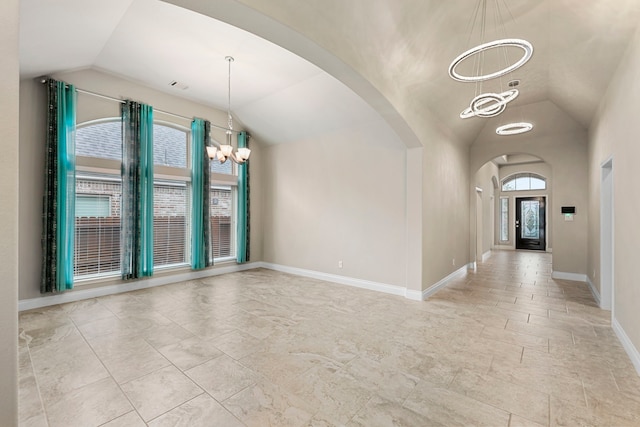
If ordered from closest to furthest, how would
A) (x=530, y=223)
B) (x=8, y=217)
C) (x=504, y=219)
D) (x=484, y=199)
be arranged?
(x=8, y=217)
(x=484, y=199)
(x=530, y=223)
(x=504, y=219)

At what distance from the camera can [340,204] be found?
607cm

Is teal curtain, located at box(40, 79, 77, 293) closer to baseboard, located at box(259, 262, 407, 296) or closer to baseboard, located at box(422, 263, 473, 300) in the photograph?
baseboard, located at box(259, 262, 407, 296)

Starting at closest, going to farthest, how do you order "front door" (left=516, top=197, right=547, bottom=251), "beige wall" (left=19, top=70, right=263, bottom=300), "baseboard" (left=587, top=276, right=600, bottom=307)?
"beige wall" (left=19, top=70, right=263, bottom=300) → "baseboard" (left=587, top=276, right=600, bottom=307) → "front door" (left=516, top=197, right=547, bottom=251)

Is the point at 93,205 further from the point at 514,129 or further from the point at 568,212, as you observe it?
the point at 568,212

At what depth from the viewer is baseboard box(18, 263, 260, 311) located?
4.32 meters

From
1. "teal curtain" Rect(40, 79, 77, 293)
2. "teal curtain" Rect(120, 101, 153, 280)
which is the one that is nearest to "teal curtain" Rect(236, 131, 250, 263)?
"teal curtain" Rect(120, 101, 153, 280)

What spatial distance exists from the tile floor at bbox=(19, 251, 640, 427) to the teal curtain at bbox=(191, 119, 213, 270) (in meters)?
1.65

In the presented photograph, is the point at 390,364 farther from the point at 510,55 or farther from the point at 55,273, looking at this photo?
the point at 55,273

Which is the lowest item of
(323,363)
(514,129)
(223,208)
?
(323,363)

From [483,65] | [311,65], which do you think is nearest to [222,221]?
[311,65]

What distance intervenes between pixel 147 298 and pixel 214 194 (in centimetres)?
284

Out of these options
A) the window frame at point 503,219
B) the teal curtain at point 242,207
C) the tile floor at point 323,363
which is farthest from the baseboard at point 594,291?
the teal curtain at point 242,207

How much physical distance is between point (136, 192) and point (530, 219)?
13.8 metres

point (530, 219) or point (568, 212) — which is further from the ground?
point (568, 212)
